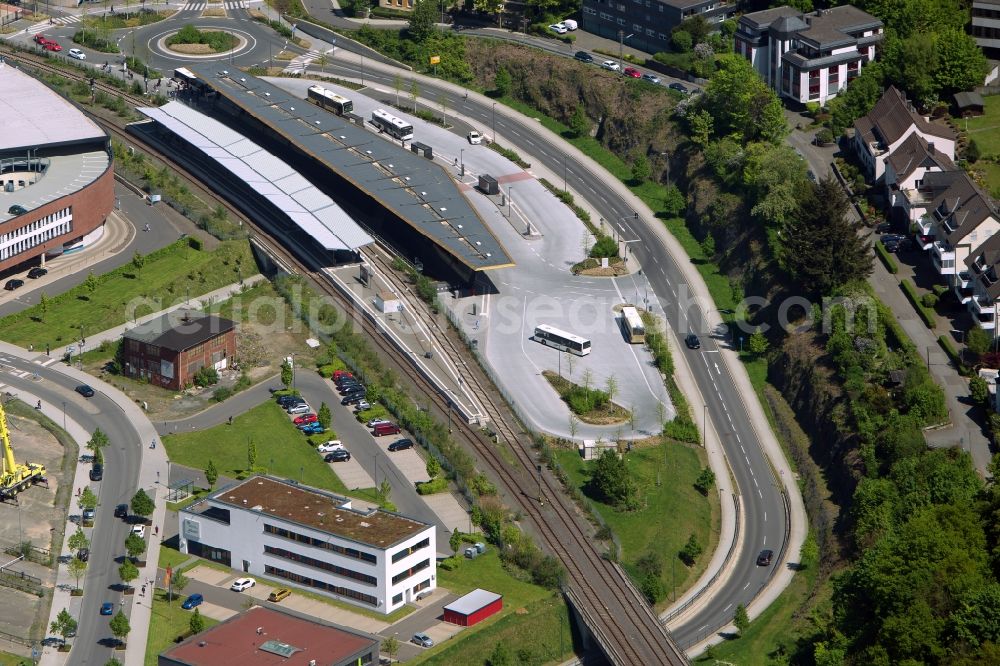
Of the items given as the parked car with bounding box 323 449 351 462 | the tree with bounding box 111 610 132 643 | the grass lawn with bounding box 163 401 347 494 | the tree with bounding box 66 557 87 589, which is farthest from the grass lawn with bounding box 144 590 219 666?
the parked car with bounding box 323 449 351 462

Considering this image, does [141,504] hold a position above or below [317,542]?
above

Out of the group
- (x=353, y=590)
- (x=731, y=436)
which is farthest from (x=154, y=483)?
(x=731, y=436)

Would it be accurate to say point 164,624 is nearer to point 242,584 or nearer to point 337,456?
point 242,584

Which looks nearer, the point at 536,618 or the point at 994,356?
the point at 536,618

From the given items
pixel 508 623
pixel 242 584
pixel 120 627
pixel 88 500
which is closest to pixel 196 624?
pixel 120 627

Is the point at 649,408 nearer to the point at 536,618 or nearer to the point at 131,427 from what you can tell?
the point at 536,618

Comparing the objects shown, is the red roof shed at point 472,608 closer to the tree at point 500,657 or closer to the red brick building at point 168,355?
the tree at point 500,657
